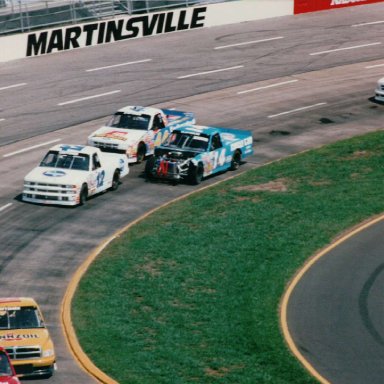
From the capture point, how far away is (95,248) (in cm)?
3691

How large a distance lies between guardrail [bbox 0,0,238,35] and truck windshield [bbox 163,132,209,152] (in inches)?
709

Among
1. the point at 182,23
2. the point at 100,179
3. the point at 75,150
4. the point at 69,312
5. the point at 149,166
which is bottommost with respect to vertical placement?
the point at 69,312

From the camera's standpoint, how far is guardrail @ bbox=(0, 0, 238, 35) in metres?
59.3

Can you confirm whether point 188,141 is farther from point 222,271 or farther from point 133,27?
point 133,27

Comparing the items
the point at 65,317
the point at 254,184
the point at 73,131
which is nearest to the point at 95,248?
the point at 65,317

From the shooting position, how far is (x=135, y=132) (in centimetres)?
4509

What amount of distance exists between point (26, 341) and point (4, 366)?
79.9 inches

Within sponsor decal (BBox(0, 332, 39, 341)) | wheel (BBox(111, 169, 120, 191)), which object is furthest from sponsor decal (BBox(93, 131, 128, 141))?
sponsor decal (BBox(0, 332, 39, 341))

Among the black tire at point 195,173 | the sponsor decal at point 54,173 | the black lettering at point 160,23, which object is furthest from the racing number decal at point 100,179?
the black lettering at point 160,23

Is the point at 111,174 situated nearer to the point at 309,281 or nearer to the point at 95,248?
the point at 95,248

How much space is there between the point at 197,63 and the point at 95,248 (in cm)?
2432

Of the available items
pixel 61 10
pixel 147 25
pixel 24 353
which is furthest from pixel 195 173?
pixel 147 25

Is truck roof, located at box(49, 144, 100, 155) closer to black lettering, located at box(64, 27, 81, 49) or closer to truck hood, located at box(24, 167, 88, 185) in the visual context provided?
truck hood, located at box(24, 167, 88, 185)

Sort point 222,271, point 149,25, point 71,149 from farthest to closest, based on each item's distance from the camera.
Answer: point 149,25
point 71,149
point 222,271
